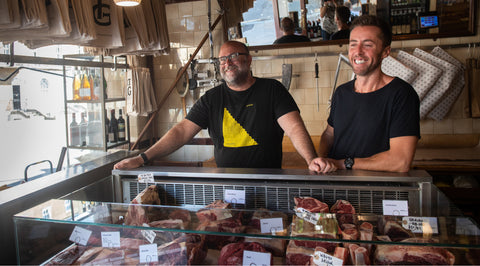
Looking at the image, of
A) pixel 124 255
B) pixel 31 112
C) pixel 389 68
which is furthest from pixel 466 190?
pixel 31 112

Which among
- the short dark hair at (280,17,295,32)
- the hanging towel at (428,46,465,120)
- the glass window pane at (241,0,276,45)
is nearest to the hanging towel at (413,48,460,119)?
the hanging towel at (428,46,465,120)

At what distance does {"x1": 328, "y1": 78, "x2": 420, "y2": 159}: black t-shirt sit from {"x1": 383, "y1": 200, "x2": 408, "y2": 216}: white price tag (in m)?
0.49

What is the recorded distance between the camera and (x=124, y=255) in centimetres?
126

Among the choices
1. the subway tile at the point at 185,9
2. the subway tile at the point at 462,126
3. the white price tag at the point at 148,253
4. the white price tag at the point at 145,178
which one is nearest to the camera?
the white price tag at the point at 148,253

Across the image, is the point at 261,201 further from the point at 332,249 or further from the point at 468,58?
the point at 468,58

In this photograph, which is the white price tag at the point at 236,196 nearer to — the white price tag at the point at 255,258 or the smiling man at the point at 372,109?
the white price tag at the point at 255,258

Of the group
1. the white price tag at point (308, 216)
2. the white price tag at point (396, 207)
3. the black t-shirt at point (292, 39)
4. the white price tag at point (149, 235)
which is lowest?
the white price tag at point (149, 235)

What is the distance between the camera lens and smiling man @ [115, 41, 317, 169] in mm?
2160

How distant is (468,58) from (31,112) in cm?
439

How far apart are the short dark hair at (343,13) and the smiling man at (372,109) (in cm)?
232

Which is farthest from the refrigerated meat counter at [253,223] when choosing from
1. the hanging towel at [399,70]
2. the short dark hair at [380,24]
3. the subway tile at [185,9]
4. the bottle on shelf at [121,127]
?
the subway tile at [185,9]

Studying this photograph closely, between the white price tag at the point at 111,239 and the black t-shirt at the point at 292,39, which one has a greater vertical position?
the black t-shirt at the point at 292,39

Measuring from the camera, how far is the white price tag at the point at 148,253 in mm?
1234

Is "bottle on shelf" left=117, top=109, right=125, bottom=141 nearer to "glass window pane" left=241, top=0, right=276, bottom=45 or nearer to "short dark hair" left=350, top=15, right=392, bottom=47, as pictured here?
"glass window pane" left=241, top=0, right=276, bottom=45
